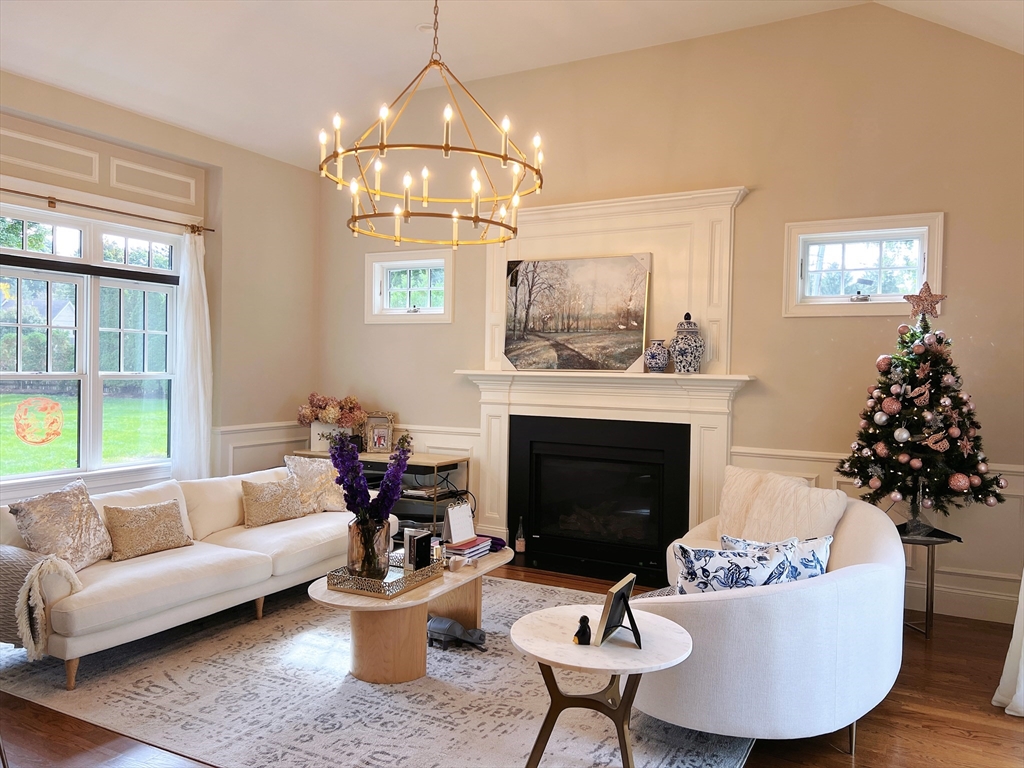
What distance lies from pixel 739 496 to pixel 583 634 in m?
2.15

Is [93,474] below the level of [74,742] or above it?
above

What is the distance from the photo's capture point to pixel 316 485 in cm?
524

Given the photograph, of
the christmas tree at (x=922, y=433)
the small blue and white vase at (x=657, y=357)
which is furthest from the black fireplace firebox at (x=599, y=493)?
the christmas tree at (x=922, y=433)

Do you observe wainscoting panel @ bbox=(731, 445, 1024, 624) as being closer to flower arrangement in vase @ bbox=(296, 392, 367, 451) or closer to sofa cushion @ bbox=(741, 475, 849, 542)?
sofa cushion @ bbox=(741, 475, 849, 542)

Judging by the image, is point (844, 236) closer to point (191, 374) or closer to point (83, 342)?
point (191, 374)

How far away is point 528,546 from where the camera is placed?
5.76m

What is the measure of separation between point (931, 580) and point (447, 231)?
4345 millimetres

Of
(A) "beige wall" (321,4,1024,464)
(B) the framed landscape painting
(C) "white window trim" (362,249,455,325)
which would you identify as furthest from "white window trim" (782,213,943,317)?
(C) "white window trim" (362,249,455,325)

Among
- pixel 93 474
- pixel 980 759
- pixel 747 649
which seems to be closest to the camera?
pixel 747 649

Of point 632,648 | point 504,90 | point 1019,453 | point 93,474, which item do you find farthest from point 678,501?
point 93,474

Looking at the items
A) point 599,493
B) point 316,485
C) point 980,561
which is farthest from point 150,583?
point 980,561

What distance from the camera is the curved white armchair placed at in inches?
101

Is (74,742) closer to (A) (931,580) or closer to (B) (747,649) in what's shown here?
(B) (747,649)

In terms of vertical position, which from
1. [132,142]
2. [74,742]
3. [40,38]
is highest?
[40,38]
